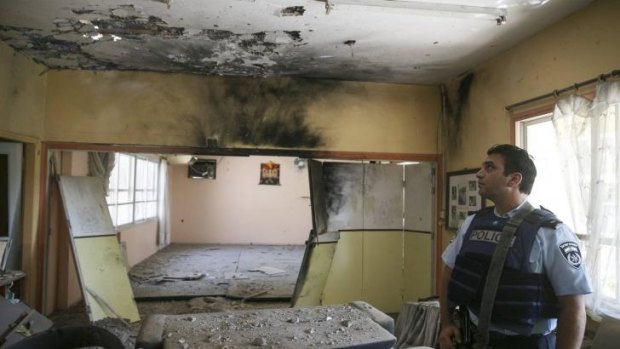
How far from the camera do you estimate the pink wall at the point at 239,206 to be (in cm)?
1061

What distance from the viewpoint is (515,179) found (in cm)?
185

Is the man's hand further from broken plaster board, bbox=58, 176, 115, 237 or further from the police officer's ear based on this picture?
broken plaster board, bbox=58, 176, 115, 237

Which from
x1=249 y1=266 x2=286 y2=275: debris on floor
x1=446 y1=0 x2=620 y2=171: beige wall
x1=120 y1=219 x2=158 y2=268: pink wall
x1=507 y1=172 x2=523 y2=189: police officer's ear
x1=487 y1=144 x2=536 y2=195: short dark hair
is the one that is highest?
x1=446 y1=0 x2=620 y2=171: beige wall

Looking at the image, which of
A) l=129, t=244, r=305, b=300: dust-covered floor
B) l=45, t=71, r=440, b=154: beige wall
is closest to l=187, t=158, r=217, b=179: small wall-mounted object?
l=129, t=244, r=305, b=300: dust-covered floor

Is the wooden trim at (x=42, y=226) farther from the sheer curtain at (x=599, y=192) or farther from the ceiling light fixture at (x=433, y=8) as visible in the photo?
the sheer curtain at (x=599, y=192)

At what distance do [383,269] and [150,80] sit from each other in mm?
3433

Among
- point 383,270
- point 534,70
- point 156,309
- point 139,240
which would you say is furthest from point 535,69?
point 139,240

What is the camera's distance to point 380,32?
3.05 m

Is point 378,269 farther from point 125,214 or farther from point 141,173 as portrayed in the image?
point 141,173

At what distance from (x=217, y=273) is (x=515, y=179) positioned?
594 cm

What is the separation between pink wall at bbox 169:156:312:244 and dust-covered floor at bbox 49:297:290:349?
18.3 ft

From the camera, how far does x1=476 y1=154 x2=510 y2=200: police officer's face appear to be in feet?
6.13

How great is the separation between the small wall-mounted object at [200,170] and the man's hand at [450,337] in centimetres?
938

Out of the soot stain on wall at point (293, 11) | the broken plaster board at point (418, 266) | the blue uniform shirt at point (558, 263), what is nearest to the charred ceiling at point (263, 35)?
the soot stain on wall at point (293, 11)
